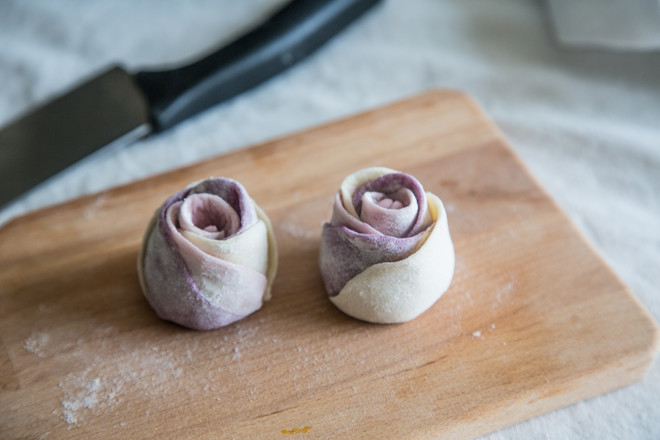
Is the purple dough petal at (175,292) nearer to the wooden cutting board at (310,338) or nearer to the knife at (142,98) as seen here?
the wooden cutting board at (310,338)

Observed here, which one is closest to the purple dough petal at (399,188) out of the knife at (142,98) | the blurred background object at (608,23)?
the knife at (142,98)

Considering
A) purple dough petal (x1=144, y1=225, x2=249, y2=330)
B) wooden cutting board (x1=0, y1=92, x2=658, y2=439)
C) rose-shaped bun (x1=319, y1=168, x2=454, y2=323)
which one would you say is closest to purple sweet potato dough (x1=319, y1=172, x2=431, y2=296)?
rose-shaped bun (x1=319, y1=168, x2=454, y2=323)

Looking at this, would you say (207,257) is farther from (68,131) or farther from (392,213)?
(68,131)

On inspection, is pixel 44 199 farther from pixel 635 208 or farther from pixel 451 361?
pixel 635 208

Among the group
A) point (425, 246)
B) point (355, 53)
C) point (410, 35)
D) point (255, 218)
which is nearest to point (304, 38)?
point (355, 53)

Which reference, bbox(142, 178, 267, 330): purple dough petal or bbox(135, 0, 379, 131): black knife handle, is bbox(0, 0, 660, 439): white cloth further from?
bbox(142, 178, 267, 330): purple dough petal
